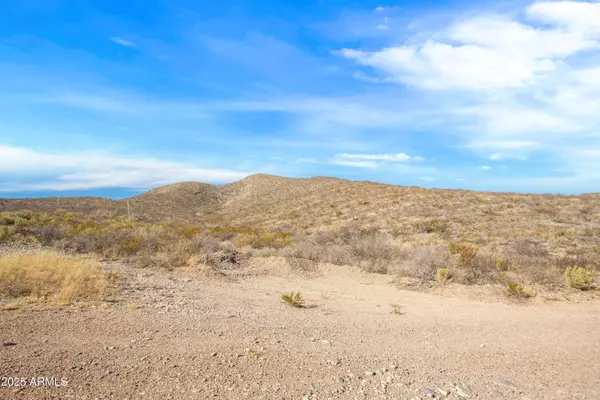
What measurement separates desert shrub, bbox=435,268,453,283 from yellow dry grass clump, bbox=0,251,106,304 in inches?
377

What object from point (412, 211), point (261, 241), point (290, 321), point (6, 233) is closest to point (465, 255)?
point (290, 321)

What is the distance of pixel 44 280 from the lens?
26.6ft

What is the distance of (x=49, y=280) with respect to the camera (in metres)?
8.18

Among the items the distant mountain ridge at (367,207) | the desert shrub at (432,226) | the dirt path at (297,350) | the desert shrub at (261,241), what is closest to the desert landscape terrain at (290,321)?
the dirt path at (297,350)

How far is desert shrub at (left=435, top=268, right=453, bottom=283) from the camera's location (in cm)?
1206

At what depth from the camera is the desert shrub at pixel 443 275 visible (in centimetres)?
1206

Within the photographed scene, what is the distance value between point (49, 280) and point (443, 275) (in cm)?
1086

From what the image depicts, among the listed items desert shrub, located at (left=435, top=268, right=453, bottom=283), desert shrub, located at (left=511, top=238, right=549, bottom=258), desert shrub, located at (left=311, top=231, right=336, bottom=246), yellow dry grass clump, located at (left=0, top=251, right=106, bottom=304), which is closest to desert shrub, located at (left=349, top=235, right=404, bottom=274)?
desert shrub, located at (left=435, top=268, right=453, bottom=283)

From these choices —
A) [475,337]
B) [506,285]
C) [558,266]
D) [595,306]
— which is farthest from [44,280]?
[558,266]

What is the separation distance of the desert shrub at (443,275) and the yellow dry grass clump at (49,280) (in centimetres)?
957

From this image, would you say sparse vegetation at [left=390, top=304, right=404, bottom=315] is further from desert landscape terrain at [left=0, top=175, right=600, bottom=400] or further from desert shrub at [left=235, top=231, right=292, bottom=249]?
desert shrub at [left=235, top=231, right=292, bottom=249]

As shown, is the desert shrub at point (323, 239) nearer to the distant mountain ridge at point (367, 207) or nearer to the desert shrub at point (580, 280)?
the distant mountain ridge at point (367, 207)

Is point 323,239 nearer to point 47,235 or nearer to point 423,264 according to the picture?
point 423,264

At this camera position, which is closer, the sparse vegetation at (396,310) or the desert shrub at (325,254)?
the sparse vegetation at (396,310)
